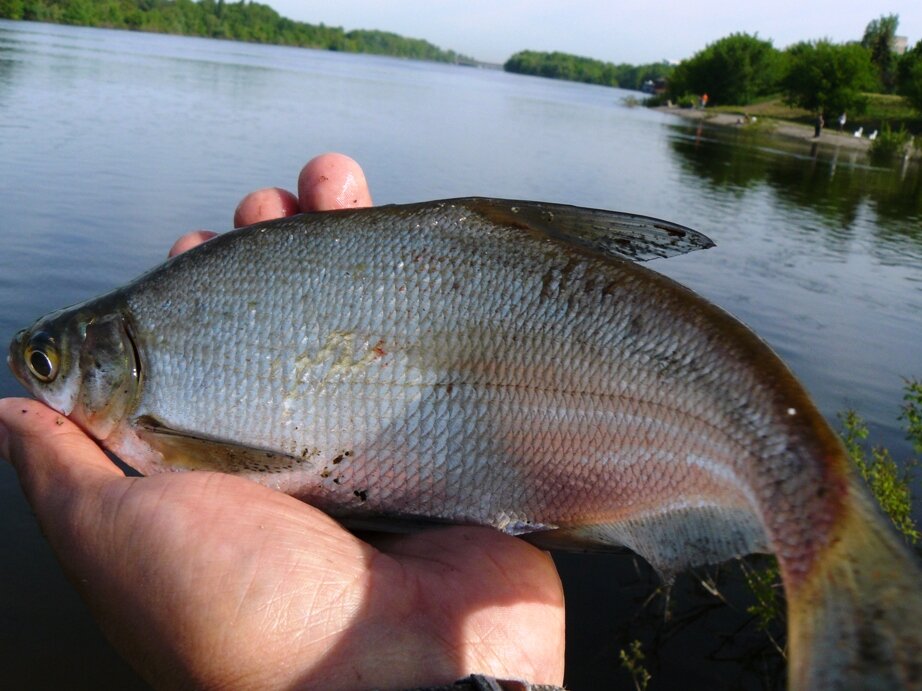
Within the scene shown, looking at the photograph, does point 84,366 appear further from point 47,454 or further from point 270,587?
point 270,587

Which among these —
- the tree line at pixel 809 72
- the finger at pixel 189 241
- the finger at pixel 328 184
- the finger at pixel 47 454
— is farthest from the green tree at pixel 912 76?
the finger at pixel 47 454

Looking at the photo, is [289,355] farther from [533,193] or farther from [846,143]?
[846,143]

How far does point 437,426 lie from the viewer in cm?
254

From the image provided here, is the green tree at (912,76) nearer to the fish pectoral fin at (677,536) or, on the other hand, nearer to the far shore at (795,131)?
the far shore at (795,131)

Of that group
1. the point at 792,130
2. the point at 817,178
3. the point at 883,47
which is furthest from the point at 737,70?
the point at 817,178

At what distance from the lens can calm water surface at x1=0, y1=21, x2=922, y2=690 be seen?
5551 millimetres

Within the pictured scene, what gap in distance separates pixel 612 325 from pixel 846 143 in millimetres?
62846

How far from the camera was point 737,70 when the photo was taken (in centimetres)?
9825

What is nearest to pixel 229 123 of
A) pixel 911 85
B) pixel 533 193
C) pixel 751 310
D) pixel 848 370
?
pixel 533 193

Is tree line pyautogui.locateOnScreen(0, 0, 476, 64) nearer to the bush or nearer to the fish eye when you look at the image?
the bush

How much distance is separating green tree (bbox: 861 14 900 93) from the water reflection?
5129 cm

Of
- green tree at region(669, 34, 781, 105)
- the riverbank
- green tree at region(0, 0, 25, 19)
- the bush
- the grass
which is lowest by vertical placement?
the bush

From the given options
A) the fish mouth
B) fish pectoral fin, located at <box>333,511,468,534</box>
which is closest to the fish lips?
the fish mouth

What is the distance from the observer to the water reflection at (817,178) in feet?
80.0
